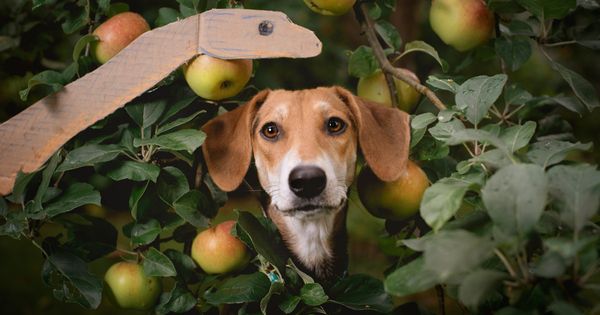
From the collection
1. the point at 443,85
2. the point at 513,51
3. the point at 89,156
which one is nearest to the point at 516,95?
the point at 513,51

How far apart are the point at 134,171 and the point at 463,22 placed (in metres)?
0.67

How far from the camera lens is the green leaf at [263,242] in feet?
3.20

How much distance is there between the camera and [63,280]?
1.07 meters

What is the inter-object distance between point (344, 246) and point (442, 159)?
0.26m

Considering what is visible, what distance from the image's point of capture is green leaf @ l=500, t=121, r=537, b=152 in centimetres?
90

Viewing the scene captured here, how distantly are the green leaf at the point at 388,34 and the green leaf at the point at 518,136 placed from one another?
0.36m

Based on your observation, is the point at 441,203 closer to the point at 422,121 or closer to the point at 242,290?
the point at 422,121

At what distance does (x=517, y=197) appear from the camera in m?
0.72

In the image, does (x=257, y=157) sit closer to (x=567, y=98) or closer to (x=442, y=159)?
(x=442, y=159)

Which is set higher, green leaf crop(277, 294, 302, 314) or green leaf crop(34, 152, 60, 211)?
green leaf crop(34, 152, 60, 211)

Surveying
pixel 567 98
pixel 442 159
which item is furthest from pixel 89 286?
pixel 567 98

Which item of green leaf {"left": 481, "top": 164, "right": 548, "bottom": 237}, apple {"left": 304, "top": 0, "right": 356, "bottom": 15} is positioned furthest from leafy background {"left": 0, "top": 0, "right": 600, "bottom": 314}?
apple {"left": 304, "top": 0, "right": 356, "bottom": 15}

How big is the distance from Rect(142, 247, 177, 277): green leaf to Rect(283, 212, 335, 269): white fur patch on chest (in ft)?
0.72

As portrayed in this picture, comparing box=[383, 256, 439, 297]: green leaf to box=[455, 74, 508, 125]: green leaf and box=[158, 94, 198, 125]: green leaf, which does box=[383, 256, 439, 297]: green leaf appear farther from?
box=[158, 94, 198, 125]: green leaf
